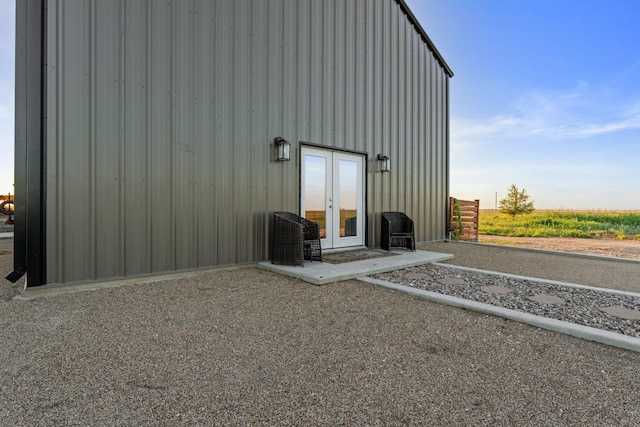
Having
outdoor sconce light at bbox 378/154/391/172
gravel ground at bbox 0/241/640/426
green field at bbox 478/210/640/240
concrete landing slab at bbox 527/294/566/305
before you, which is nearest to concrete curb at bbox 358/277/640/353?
gravel ground at bbox 0/241/640/426

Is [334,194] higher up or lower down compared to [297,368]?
higher up

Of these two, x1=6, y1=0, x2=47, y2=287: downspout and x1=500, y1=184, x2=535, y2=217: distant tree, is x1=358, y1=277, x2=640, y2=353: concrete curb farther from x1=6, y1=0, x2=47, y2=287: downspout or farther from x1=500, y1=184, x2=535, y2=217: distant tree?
x1=500, y1=184, x2=535, y2=217: distant tree

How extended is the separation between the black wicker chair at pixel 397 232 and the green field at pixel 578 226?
13.7 ft

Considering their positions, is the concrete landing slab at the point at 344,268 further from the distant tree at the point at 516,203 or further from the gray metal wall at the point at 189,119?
the distant tree at the point at 516,203

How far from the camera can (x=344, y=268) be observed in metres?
4.17

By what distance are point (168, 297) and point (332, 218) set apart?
3.23m

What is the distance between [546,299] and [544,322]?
2.84ft

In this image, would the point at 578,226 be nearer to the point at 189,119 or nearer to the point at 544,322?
the point at 544,322

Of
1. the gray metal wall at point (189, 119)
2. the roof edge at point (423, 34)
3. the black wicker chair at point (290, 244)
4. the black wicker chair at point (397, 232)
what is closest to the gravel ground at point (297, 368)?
the gray metal wall at point (189, 119)

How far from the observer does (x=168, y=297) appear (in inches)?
123

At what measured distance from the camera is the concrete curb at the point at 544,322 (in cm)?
204

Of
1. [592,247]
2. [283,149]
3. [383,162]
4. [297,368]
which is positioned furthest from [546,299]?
[592,247]

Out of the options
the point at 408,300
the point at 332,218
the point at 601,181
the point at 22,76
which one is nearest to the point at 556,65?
the point at 601,181

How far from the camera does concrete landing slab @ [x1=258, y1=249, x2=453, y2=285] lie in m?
3.77
